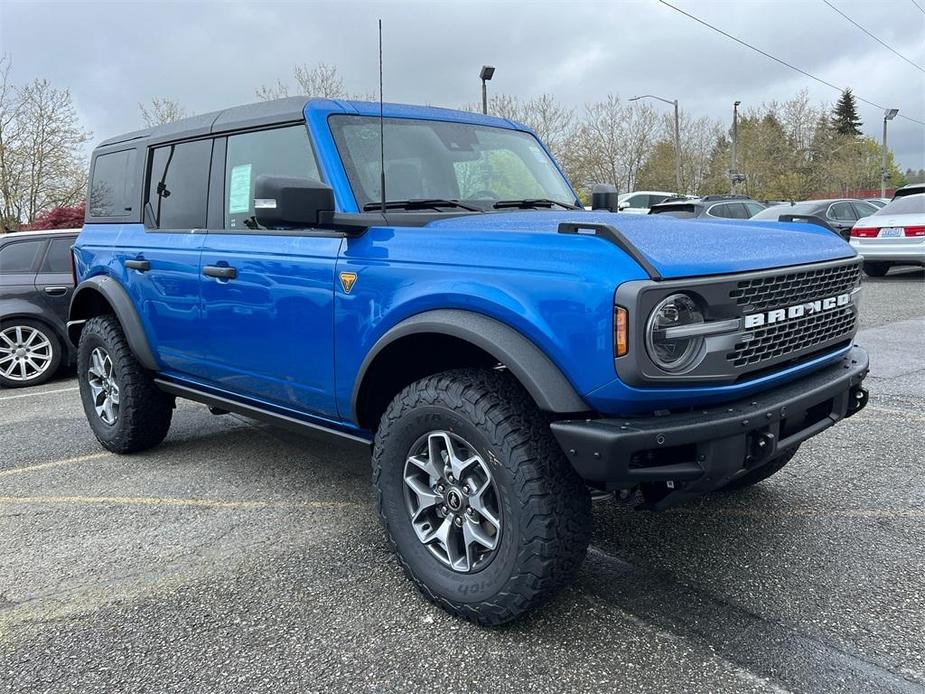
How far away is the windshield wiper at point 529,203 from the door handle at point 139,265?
2.05 m

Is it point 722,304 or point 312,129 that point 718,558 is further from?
point 312,129

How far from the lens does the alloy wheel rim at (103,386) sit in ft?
15.9

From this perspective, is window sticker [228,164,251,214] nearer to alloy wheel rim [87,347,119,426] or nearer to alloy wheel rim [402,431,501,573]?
alloy wheel rim [87,347,119,426]

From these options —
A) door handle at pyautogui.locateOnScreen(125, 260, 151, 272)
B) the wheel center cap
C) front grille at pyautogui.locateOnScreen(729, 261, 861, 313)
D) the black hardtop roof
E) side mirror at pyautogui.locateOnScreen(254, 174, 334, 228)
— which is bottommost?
the wheel center cap

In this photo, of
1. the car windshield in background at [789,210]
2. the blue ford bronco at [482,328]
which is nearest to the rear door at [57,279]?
the blue ford bronco at [482,328]

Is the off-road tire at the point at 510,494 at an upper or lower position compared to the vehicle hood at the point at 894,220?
lower

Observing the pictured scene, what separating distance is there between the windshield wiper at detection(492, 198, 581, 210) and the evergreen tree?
86635 millimetres

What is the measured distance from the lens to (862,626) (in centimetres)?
261

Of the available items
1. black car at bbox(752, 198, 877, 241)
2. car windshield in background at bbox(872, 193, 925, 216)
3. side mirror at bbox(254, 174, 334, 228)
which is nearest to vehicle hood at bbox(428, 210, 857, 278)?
side mirror at bbox(254, 174, 334, 228)

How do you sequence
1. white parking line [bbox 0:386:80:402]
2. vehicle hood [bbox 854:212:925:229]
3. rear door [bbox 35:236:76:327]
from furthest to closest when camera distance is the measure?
vehicle hood [bbox 854:212:925:229] < rear door [bbox 35:236:76:327] < white parking line [bbox 0:386:80:402]

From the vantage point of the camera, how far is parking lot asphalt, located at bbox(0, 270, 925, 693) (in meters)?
2.43

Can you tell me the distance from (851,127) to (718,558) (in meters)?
90.1

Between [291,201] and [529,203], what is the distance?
1.35m

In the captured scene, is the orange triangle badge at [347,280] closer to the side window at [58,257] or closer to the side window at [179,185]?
the side window at [179,185]
